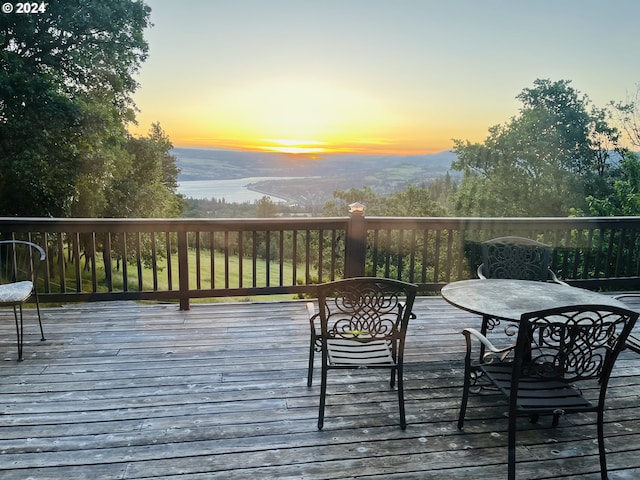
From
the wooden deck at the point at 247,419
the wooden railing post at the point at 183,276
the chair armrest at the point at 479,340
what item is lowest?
the wooden deck at the point at 247,419

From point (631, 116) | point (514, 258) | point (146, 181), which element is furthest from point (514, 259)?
point (631, 116)

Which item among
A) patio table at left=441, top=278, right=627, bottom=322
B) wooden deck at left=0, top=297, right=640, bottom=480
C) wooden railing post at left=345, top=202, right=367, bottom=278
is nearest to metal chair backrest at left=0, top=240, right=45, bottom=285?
wooden deck at left=0, top=297, right=640, bottom=480

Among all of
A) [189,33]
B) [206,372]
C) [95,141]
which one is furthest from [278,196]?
[206,372]

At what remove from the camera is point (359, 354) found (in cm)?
240

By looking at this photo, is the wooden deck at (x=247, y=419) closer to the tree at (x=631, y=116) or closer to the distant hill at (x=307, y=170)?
the distant hill at (x=307, y=170)

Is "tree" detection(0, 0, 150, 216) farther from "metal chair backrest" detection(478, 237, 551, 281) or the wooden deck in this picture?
"metal chair backrest" detection(478, 237, 551, 281)

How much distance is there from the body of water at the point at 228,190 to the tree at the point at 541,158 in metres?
10.7

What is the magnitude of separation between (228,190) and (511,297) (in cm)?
925

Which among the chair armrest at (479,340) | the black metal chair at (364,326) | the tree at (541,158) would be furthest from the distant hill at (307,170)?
the chair armrest at (479,340)

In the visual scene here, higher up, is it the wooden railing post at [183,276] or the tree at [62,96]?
the tree at [62,96]

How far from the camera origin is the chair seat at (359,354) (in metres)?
2.30

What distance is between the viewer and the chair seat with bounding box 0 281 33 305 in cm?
301

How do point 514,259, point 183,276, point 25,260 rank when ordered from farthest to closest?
point 183,276
point 25,260
point 514,259

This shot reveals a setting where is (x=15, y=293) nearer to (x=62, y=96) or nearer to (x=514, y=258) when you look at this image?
(x=514, y=258)
